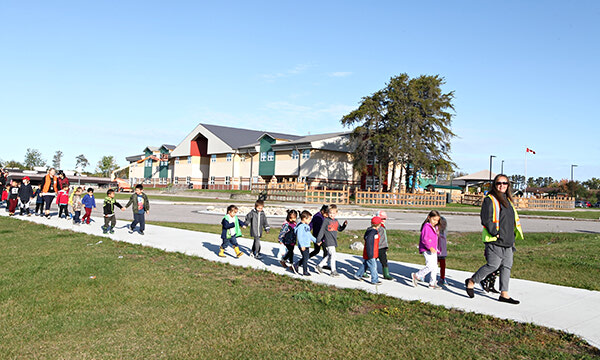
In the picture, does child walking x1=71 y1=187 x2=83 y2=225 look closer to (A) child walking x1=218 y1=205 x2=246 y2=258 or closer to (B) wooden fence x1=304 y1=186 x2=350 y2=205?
(A) child walking x1=218 y1=205 x2=246 y2=258

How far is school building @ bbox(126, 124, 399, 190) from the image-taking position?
169ft

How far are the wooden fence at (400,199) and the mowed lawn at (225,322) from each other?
34.6m

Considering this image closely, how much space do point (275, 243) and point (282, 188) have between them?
3213cm

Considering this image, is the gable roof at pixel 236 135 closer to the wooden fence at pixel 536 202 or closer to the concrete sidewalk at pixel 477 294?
the wooden fence at pixel 536 202

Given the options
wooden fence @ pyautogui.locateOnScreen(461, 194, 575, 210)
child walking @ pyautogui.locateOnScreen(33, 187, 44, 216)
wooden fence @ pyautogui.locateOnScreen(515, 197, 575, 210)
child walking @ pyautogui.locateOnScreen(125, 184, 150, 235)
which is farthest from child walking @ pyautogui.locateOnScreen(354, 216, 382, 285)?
wooden fence @ pyautogui.locateOnScreen(515, 197, 575, 210)

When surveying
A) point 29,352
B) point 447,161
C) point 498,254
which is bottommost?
point 29,352

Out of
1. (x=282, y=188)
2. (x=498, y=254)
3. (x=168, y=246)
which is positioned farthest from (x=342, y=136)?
(x=498, y=254)

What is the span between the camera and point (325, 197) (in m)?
39.6

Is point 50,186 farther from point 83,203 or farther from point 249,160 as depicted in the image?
point 249,160

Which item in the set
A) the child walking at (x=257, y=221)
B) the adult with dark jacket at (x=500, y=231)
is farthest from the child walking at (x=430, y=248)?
the child walking at (x=257, y=221)

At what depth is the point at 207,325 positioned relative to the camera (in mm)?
5449

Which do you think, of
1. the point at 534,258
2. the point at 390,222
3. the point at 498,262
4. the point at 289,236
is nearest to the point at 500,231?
the point at 498,262

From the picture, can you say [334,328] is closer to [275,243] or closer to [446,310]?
[446,310]

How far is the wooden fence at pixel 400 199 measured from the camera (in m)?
42.4
